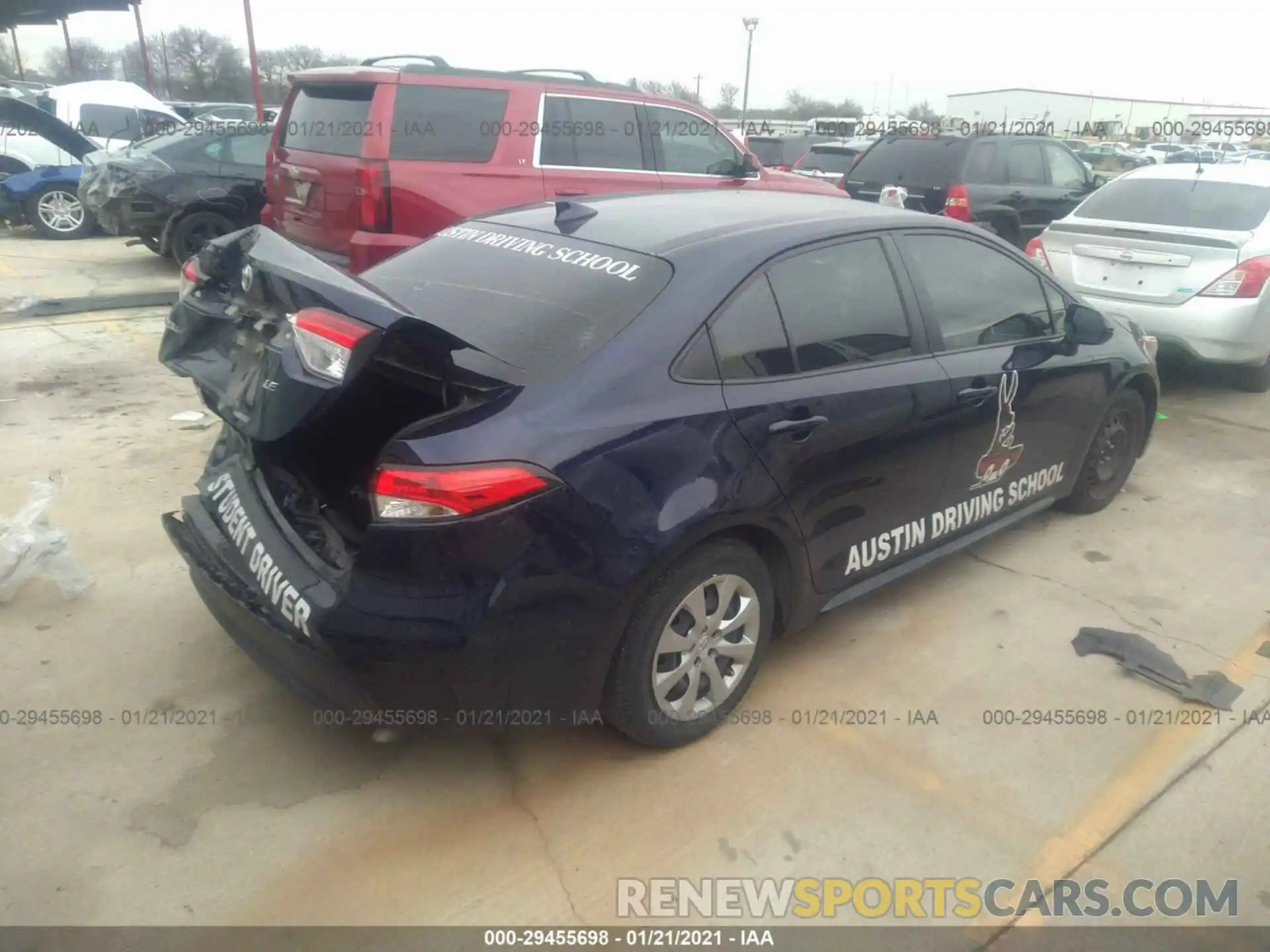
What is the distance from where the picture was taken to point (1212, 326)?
19.8 ft

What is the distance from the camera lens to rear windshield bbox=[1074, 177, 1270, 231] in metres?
6.43

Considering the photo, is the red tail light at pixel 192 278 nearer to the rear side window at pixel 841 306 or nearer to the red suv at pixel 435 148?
the rear side window at pixel 841 306

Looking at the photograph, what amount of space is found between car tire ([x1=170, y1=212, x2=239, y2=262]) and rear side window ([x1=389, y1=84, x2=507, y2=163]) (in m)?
4.37

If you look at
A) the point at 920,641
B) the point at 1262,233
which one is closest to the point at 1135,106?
the point at 1262,233

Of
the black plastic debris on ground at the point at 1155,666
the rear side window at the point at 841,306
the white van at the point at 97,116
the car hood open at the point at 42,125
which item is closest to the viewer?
the rear side window at the point at 841,306

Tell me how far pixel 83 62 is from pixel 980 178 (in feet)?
183

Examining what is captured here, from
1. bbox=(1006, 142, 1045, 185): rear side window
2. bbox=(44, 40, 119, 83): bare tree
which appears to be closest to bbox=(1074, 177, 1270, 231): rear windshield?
bbox=(1006, 142, 1045, 185): rear side window

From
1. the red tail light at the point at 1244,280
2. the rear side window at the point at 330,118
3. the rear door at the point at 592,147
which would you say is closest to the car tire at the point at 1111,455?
the red tail light at the point at 1244,280

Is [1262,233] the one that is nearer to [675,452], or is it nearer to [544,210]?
[544,210]

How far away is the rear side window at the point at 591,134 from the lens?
641 centimetres

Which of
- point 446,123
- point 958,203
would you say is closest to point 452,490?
point 446,123

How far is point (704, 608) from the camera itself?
278cm

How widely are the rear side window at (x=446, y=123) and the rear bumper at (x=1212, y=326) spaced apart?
13.2 feet

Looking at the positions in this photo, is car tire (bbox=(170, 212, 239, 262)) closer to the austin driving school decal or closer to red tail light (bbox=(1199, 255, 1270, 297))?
the austin driving school decal
